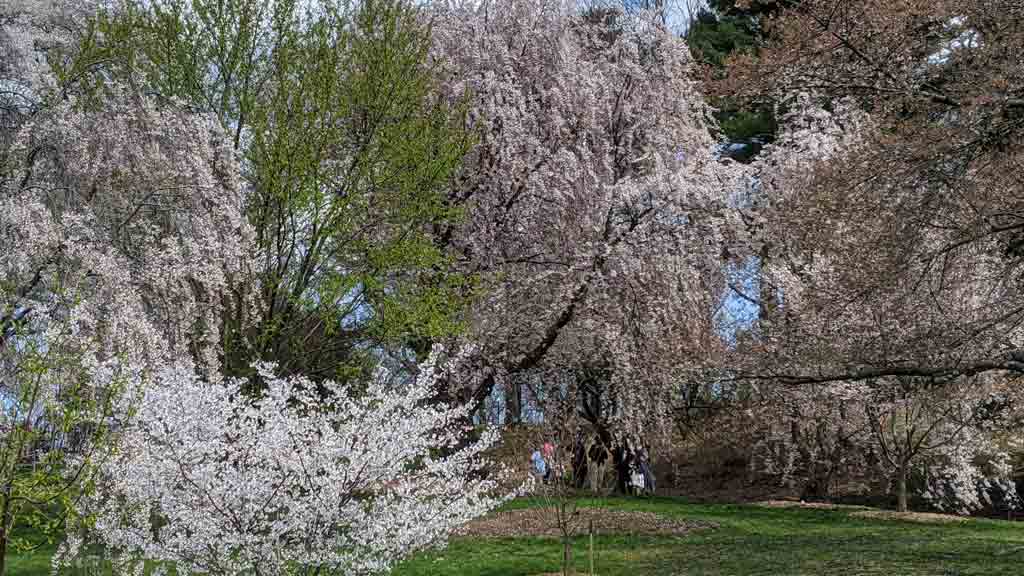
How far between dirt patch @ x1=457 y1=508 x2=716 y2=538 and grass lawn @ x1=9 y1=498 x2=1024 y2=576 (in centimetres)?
37

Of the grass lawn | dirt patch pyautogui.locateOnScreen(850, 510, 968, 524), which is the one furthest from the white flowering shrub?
dirt patch pyautogui.locateOnScreen(850, 510, 968, 524)

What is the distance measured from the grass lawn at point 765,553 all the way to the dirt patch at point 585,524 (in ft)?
1.20

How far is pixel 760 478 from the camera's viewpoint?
25125 millimetres

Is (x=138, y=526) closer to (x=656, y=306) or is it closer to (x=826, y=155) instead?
(x=656, y=306)

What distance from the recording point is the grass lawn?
35.1ft

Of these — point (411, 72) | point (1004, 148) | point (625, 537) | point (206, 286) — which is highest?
point (411, 72)

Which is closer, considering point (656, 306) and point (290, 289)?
point (290, 289)

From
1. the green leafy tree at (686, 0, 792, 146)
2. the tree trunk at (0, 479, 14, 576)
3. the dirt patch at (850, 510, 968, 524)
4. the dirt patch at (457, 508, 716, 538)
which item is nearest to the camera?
the tree trunk at (0, 479, 14, 576)

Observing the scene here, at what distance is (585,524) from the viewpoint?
14.6 m

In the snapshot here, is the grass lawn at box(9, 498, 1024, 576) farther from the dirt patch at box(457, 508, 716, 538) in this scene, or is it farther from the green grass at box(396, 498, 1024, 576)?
the dirt patch at box(457, 508, 716, 538)

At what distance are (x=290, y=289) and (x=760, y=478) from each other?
1634 centimetres

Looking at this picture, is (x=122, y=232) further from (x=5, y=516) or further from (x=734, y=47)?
(x=734, y=47)

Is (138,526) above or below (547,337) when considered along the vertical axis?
below

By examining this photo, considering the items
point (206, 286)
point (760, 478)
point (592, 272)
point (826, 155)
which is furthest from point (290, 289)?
point (760, 478)
